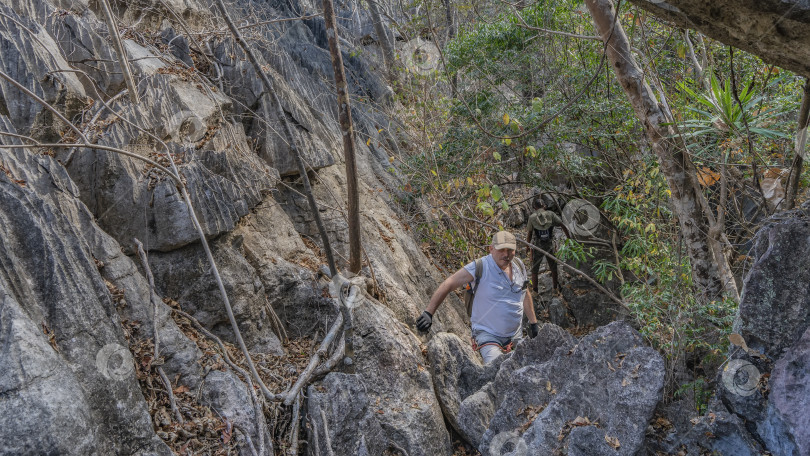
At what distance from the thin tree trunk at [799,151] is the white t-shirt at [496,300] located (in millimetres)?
2325

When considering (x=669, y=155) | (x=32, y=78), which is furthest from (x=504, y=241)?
(x=32, y=78)

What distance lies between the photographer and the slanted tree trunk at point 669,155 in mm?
4309

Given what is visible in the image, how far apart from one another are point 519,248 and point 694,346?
589 cm

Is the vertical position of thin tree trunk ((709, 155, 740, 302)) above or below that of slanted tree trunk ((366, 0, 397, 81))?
below

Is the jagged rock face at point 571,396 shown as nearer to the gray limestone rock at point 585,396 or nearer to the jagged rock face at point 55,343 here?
the gray limestone rock at point 585,396

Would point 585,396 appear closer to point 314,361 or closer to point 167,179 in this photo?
point 314,361

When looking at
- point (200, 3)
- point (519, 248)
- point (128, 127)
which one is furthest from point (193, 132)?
point (519, 248)

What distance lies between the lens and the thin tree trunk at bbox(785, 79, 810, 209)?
11.5 feet

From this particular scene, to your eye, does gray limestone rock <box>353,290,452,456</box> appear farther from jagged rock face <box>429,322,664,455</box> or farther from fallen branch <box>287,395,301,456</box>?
fallen branch <box>287,395,301,456</box>

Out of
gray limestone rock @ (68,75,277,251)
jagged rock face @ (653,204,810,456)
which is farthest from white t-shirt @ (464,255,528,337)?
gray limestone rock @ (68,75,277,251)

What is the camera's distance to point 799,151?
3496 mm

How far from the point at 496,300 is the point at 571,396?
1473mm

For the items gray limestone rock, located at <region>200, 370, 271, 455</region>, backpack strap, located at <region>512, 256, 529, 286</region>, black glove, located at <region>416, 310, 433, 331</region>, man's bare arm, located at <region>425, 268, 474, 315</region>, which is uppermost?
backpack strap, located at <region>512, 256, 529, 286</region>

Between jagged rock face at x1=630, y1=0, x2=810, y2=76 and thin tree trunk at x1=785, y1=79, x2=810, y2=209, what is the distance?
0.49m
